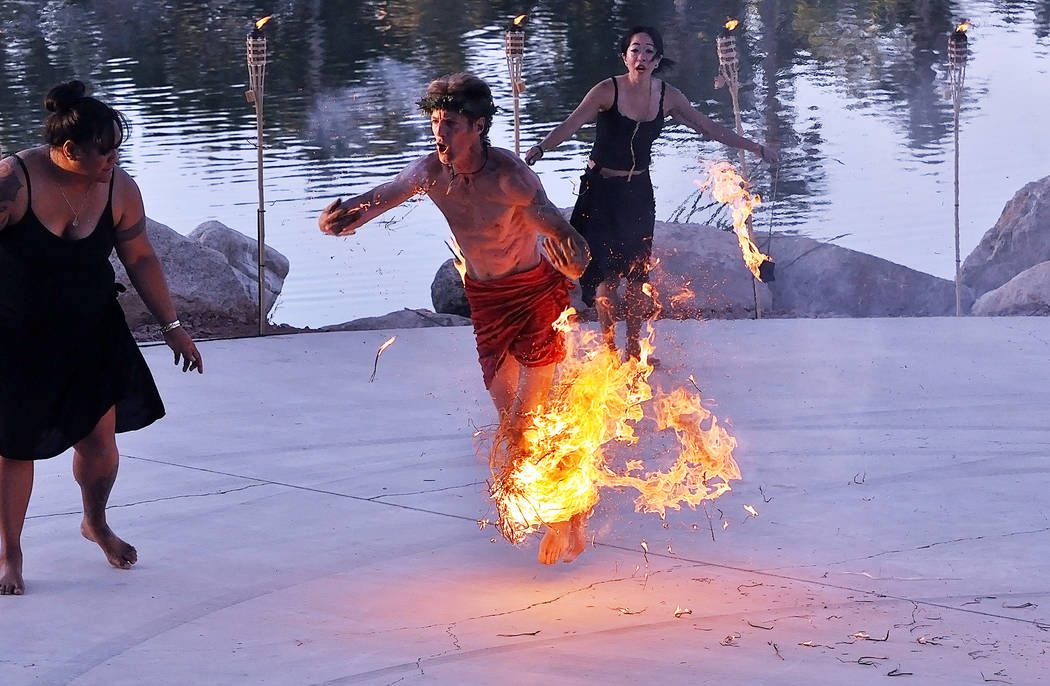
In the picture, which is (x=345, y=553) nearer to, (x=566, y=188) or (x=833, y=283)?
(x=833, y=283)

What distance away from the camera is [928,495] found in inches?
200

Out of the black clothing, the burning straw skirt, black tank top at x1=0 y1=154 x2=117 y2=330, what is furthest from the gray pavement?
black tank top at x1=0 y1=154 x2=117 y2=330

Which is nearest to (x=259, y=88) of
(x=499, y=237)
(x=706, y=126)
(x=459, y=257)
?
(x=706, y=126)

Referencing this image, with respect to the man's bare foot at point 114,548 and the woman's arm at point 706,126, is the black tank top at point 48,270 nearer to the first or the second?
the man's bare foot at point 114,548

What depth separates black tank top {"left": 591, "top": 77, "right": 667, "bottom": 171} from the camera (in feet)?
22.4

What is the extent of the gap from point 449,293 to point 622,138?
9.36 ft

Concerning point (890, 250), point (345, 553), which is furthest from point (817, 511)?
point (890, 250)

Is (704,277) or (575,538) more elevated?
(575,538)

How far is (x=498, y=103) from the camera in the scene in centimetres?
1806

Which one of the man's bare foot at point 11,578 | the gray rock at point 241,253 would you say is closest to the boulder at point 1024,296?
the gray rock at point 241,253

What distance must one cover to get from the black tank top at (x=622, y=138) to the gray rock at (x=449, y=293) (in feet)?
8.48

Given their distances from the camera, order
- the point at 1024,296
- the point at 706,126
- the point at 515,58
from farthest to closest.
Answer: the point at 1024,296, the point at 515,58, the point at 706,126

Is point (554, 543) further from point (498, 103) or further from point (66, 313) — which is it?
point (498, 103)

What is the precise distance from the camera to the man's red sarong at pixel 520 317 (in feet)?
15.1
